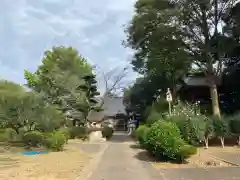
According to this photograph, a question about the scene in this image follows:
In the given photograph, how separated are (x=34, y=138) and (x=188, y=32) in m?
13.8

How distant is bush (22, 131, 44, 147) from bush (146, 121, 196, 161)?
10143mm

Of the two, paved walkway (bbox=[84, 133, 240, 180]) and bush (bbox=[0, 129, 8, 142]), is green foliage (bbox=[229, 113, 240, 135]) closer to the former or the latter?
paved walkway (bbox=[84, 133, 240, 180])

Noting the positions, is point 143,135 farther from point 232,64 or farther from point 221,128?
point 232,64

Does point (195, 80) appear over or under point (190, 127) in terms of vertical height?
over

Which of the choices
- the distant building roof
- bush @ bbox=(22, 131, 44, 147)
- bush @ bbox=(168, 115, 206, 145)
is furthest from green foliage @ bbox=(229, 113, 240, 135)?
bush @ bbox=(22, 131, 44, 147)

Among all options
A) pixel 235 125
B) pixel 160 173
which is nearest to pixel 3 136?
pixel 235 125

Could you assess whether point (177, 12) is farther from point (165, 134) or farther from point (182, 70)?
point (165, 134)

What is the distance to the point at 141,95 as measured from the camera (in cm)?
4016

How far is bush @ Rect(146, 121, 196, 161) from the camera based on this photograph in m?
12.2

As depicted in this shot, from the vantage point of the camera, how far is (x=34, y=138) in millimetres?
21391

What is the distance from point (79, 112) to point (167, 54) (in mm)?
12136

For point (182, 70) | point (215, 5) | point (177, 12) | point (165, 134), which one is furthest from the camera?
point (182, 70)

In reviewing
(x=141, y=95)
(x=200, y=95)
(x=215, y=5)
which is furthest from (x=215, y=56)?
(x=141, y=95)

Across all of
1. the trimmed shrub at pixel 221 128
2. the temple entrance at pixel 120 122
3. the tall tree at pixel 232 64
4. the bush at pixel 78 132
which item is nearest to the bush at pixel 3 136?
the bush at pixel 78 132
